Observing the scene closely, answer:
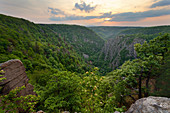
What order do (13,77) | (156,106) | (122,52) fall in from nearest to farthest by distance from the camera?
(156,106)
(13,77)
(122,52)

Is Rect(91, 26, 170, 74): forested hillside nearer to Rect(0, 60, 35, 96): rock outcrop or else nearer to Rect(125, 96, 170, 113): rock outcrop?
Rect(0, 60, 35, 96): rock outcrop

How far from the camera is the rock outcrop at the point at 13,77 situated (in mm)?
7695

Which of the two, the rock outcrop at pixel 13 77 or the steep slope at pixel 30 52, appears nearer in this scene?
the rock outcrop at pixel 13 77

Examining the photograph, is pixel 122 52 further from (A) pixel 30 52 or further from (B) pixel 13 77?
(B) pixel 13 77

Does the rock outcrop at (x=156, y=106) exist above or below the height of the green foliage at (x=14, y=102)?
below

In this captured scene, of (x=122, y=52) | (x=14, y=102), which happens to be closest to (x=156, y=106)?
(x=14, y=102)

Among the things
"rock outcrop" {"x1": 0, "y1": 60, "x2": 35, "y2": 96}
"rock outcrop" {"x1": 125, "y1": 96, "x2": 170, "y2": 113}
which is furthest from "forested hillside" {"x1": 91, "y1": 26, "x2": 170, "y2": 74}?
"rock outcrop" {"x1": 125, "y1": 96, "x2": 170, "y2": 113}

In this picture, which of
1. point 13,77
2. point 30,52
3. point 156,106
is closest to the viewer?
point 156,106

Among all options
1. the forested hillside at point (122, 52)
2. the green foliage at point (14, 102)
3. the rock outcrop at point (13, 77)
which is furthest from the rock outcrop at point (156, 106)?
the forested hillside at point (122, 52)

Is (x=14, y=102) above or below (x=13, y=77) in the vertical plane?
above

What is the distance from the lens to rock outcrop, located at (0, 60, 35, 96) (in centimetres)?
769

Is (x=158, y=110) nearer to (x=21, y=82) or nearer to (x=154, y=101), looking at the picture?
(x=154, y=101)

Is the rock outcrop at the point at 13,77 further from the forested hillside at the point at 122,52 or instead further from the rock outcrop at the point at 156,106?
the forested hillside at the point at 122,52

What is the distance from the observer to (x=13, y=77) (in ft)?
28.5
